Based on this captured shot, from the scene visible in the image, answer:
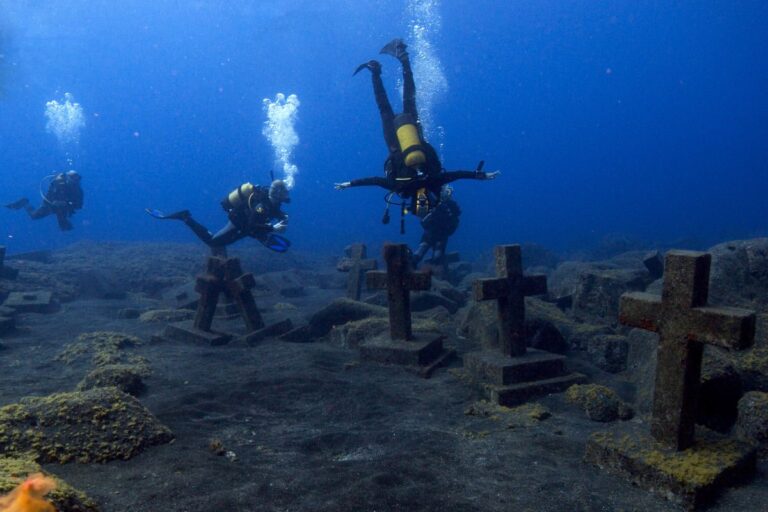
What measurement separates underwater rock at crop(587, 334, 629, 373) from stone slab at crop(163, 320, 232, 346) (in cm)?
607

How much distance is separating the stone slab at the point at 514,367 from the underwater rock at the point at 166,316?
304 inches

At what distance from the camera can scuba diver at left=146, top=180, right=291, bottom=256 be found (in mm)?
10727

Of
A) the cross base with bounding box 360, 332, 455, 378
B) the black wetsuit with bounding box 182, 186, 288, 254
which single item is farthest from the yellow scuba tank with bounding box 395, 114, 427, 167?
the cross base with bounding box 360, 332, 455, 378

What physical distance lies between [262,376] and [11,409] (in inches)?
113

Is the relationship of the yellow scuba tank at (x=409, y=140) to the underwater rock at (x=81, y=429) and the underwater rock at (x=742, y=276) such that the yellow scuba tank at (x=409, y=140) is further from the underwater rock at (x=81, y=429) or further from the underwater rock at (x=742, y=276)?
the underwater rock at (x=81, y=429)

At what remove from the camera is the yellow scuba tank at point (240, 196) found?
11312mm

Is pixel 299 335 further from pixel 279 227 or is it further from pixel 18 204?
pixel 18 204

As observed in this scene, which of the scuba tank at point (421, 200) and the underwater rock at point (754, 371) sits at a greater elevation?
the scuba tank at point (421, 200)

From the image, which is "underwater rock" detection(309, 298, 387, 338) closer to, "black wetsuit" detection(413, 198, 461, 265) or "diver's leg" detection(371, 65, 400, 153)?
"diver's leg" detection(371, 65, 400, 153)

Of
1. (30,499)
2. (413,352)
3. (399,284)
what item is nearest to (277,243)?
(399,284)

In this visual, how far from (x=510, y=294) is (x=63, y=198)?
58.7 feet

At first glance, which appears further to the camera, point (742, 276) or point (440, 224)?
point (440, 224)

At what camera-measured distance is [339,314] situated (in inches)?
370

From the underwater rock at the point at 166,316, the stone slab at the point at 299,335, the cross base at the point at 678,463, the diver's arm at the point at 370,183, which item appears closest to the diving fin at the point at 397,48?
the diver's arm at the point at 370,183
